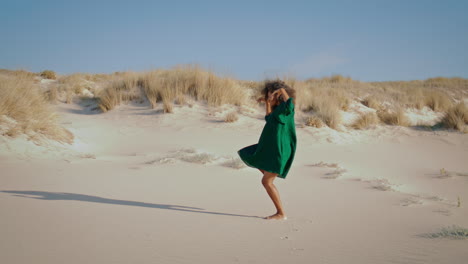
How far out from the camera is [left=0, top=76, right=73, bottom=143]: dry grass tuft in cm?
776

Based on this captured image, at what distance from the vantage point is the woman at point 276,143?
392 centimetres

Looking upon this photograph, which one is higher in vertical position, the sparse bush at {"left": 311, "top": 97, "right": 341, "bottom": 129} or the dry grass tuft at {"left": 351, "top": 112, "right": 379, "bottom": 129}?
the sparse bush at {"left": 311, "top": 97, "right": 341, "bottom": 129}

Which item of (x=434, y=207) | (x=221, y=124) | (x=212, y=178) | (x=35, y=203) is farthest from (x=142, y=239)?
(x=221, y=124)

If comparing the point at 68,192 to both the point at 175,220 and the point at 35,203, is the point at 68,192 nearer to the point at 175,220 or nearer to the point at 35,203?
the point at 35,203

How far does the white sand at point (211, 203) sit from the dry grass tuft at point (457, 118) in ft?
9.48

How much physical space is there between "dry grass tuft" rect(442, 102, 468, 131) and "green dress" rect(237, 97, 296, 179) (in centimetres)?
1149

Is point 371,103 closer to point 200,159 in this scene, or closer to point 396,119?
point 396,119

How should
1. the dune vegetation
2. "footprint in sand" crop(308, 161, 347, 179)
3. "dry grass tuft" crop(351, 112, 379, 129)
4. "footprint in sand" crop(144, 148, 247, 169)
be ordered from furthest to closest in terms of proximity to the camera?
1. "dry grass tuft" crop(351, 112, 379, 129)
2. the dune vegetation
3. "footprint in sand" crop(144, 148, 247, 169)
4. "footprint in sand" crop(308, 161, 347, 179)

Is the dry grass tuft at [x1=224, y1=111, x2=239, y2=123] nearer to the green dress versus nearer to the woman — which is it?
the woman

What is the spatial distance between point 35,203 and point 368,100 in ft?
50.6

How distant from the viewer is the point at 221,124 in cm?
1146

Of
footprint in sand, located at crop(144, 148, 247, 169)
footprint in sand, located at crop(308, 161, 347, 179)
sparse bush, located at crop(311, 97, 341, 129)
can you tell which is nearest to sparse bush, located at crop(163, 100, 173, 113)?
footprint in sand, located at crop(144, 148, 247, 169)

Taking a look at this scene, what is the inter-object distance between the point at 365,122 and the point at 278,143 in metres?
10.00

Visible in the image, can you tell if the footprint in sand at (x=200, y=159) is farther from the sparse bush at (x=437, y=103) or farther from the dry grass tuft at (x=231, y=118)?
the sparse bush at (x=437, y=103)
